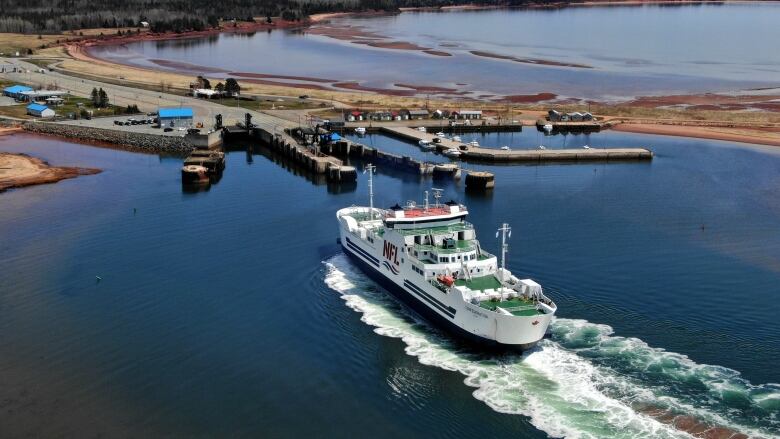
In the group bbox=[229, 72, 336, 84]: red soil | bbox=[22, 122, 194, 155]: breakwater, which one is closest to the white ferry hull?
bbox=[22, 122, 194, 155]: breakwater

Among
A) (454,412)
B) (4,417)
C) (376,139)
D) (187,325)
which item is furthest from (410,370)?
(376,139)

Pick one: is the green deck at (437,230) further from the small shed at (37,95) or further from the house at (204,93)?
the small shed at (37,95)

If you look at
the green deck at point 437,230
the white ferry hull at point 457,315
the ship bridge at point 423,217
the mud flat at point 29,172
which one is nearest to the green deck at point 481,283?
the white ferry hull at point 457,315

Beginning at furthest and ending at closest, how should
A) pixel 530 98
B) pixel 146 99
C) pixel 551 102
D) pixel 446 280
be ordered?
pixel 530 98
pixel 551 102
pixel 146 99
pixel 446 280

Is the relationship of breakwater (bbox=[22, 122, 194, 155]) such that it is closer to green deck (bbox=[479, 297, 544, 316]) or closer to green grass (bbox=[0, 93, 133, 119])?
green grass (bbox=[0, 93, 133, 119])

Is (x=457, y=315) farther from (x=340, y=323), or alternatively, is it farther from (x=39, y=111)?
(x=39, y=111)

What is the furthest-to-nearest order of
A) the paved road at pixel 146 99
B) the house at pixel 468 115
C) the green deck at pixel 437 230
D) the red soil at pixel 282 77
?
the red soil at pixel 282 77 < the house at pixel 468 115 < the paved road at pixel 146 99 < the green deck at pixel 437 230

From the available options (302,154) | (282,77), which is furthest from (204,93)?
(302,154)

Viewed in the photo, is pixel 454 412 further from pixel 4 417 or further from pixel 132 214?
pixel 132 214
